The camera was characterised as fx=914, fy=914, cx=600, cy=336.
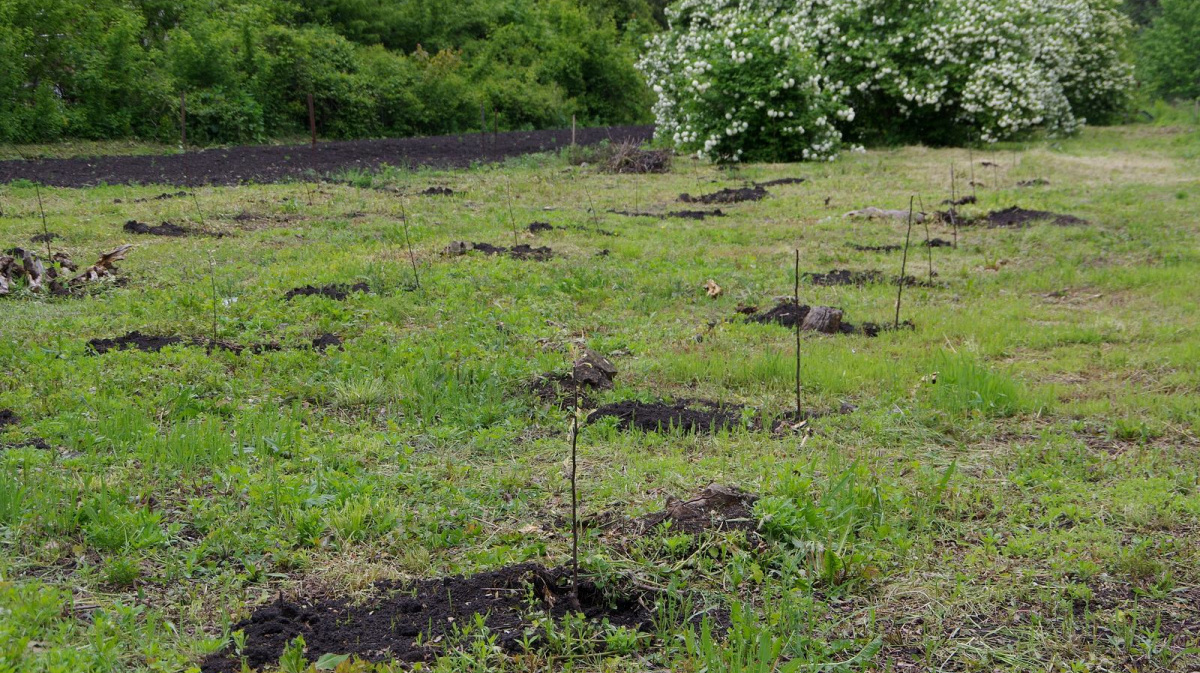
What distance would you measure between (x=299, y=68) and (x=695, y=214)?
15465mm

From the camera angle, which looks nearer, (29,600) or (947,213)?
(29,600)

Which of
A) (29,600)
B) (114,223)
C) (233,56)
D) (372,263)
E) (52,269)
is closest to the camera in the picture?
(29,600)

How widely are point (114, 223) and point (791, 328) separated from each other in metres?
7.45

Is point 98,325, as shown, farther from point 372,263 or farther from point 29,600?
point 29,600

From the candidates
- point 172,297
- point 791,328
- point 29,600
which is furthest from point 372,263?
point 29,600

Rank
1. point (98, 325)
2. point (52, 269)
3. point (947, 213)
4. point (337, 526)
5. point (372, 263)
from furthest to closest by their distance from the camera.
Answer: point (947, 213) → point (372, 263) → point (52, 269) → point (98, 325) → point (337, 526)

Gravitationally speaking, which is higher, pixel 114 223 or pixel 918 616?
pixel 114 223

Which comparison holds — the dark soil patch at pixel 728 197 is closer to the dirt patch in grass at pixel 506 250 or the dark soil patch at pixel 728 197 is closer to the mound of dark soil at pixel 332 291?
the dirt patch in grass at pixel 506 250

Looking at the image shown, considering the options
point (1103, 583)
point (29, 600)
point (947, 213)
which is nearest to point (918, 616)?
point (1103, 583)

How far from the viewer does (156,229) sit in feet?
31.3

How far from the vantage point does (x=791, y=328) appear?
6.71m

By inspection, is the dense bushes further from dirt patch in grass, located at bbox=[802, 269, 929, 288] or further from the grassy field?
dirt patch in grass, located at bbox=[802, 269, 929, 288]

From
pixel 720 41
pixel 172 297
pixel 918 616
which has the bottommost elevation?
pixel 918 616

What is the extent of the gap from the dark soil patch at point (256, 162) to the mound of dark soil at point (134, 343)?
802cm
